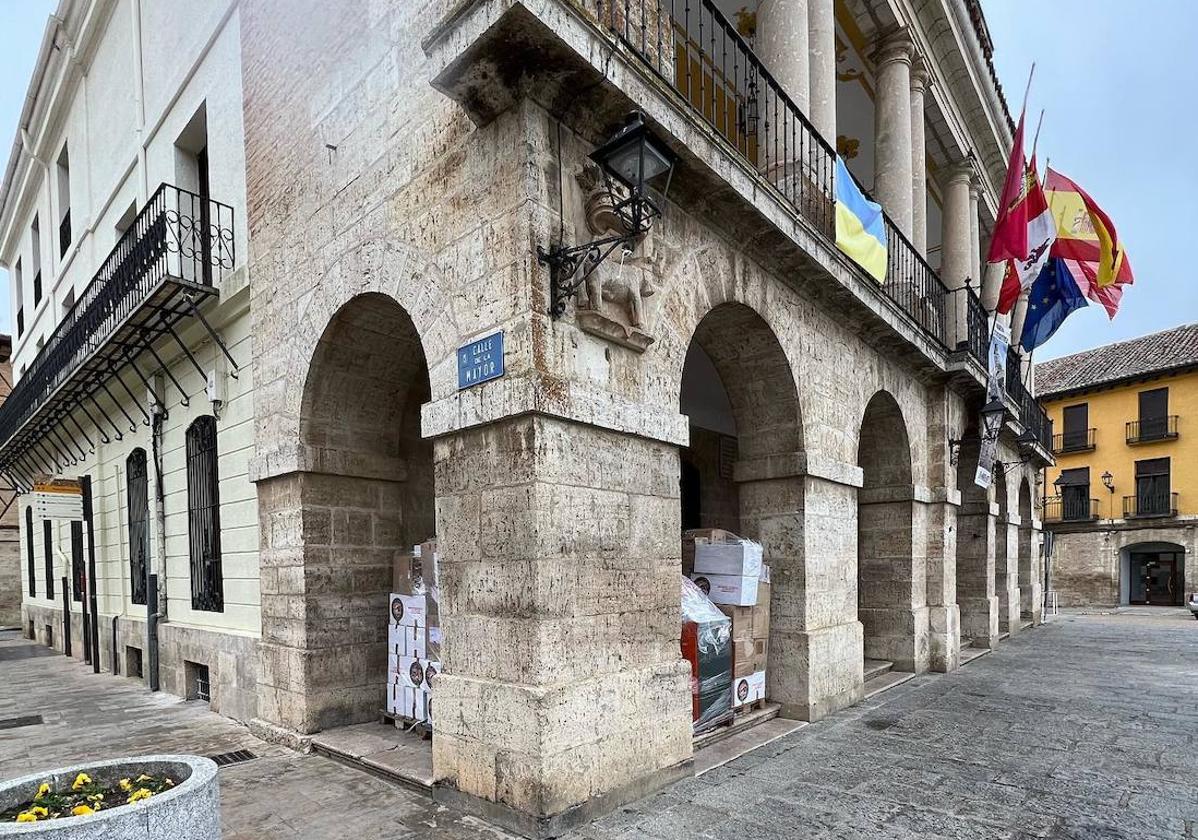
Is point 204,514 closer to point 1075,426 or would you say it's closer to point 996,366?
point 996,366

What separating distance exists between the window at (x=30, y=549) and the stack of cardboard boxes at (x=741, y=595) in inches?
742

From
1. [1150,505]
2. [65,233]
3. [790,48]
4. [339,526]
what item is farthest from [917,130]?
[1150,505]

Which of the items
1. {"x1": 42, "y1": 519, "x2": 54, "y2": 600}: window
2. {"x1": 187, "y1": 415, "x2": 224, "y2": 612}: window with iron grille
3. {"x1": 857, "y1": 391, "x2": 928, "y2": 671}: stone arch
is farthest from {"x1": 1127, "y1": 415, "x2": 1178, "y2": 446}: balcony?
{"x1": 42, "y1": 519, "x2": 54, "y2": 600}: window

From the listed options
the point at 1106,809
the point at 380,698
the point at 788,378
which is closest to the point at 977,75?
the point at 788,378

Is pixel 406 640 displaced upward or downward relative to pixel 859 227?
downward

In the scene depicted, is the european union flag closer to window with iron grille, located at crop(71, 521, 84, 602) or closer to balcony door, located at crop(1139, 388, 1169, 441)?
window with iron grille, located at crop(71, 521, 84, 602)

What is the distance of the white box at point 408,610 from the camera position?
19.4ft

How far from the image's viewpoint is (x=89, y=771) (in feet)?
10.7

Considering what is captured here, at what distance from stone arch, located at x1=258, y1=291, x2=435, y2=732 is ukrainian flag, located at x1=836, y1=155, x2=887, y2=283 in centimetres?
459

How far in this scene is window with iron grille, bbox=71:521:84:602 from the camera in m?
13.3

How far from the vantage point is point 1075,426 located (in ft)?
105

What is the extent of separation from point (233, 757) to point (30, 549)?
55.2 feet

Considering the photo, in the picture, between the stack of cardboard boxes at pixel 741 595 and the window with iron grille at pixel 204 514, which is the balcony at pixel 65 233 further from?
the stack of cardboard boxes at pixel 741 595

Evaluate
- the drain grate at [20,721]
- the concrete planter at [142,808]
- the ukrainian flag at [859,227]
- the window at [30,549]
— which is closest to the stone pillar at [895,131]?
the ukrainian flag at [859,227]
